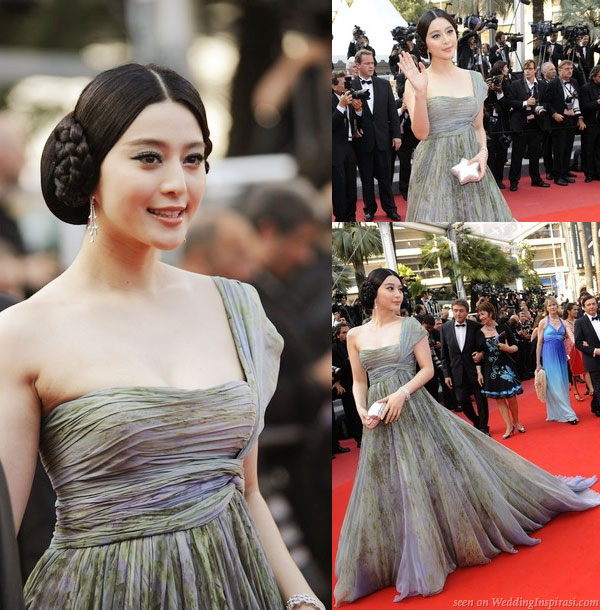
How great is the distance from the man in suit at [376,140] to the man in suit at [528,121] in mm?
435

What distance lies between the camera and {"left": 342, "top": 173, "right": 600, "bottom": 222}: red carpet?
2.91m

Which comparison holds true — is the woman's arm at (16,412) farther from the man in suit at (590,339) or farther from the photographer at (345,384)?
the man in suit at (590,339)

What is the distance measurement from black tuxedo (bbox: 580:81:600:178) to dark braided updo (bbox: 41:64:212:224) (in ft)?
5.94

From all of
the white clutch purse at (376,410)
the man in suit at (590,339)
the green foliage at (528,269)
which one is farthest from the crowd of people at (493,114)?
the white clutch purse at (376,410)

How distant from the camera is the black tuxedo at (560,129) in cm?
299

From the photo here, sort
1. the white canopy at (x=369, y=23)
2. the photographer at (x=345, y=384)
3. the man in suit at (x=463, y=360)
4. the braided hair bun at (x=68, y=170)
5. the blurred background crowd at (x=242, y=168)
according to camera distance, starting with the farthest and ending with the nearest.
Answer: the man in suit at (x=463, y=360)
the photographer at (x=345, y=384)
the white canopy at (x=369, y=23)
the blurred background crowd at (x=242, y=168)
the braided hair bun at (x=68, y=170)

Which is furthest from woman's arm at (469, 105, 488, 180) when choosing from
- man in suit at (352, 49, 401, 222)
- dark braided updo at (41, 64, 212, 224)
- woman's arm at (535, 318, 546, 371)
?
dark braided updo at (41, 64, 212, 224)

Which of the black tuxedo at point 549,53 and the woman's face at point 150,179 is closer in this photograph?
the woman's face at point 150,179

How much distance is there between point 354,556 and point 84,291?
4.80 feet

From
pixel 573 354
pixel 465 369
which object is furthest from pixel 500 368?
pixel 573 354

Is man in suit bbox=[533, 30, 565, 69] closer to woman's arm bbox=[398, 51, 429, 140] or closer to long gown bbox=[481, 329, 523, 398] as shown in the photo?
woman's arm bbox=[398, 51, 429, 140]

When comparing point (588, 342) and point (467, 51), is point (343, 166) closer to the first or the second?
point (467, 51)

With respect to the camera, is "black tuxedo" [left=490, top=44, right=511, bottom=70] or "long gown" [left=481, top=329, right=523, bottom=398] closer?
"black tuxedo" [left=490, top=44, right=511, bottom=70]

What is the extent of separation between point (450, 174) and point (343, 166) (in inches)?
13.9
